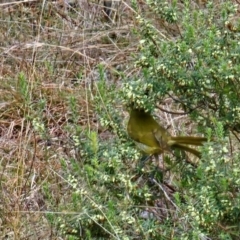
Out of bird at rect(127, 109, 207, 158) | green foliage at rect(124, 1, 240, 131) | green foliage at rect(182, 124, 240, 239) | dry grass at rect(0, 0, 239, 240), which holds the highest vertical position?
green foliage at rect(124, 1, 240, 131)

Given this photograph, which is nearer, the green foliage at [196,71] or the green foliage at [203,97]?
the green foliage at [203,97]

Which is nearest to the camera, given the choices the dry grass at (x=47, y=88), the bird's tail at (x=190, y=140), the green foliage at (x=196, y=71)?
the green foliage at (x=196, y=71)

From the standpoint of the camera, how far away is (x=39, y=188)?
3.97 meters

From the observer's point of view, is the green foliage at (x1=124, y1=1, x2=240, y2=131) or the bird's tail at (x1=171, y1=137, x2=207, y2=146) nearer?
the green foliage at (x1=124, y1=1, x2=240, y2=131)

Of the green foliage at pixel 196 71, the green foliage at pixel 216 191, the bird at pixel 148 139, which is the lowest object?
the bird at pixel 148 139

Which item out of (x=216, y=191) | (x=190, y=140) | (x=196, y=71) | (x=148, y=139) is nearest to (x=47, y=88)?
(x=148, y=139)

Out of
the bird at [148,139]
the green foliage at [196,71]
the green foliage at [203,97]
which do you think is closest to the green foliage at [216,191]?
the green foliage at [203,97]

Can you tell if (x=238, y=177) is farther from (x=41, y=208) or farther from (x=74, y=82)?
(x=74, y=82)

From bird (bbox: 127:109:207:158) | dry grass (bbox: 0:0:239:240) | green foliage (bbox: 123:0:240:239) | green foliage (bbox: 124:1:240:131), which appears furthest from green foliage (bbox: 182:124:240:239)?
dry grass (bbox: 0:0:239:240)

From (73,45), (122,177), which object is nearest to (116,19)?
(73,45)

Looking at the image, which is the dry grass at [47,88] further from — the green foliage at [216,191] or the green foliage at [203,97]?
the green foliage at [216,191]

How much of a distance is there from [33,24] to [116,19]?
1.86 ft

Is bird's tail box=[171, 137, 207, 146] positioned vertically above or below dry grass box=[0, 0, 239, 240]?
above

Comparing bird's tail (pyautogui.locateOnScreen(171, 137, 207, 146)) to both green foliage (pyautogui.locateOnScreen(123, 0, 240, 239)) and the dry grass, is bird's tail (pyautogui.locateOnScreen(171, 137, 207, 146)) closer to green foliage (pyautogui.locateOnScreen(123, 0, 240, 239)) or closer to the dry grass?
green foliage (pyautogui.locateOnScreen(123, 0, 240, 239))
